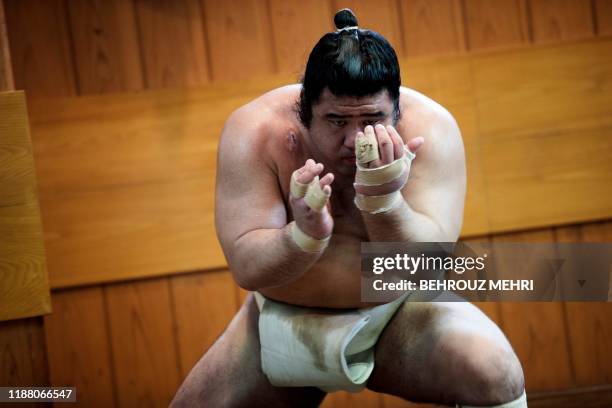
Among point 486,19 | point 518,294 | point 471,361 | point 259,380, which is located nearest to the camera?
point 471,361

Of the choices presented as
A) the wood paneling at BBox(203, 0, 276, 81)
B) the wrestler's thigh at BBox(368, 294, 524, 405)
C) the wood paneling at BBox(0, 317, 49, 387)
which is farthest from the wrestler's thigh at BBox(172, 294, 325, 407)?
the wood paneling at BBox(203, 0, 276, 81)

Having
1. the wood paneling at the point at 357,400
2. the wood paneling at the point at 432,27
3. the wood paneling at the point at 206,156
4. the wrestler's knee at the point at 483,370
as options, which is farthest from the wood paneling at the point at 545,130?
the wrestler's knee at the point at 483,370

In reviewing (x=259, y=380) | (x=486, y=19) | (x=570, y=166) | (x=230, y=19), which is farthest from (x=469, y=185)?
(x=259, y=380)

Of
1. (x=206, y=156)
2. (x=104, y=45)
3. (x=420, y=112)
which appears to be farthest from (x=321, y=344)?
(x=104, y=45)

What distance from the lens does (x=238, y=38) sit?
2896 mm

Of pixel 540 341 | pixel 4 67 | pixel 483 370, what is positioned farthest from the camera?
pixel 540 341

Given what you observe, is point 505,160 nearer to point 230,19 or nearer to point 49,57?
point 230,19

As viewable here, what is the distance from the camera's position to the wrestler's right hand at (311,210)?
1563 millimetres

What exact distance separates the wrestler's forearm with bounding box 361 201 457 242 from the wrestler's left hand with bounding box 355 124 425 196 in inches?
2.6

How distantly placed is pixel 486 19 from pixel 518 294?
36.5 inches

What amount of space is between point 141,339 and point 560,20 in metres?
1.76

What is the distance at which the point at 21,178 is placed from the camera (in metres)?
2.11

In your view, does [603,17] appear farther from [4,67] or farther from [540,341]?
[4,67]

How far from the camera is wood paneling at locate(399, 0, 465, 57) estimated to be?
A: 2963 mm
